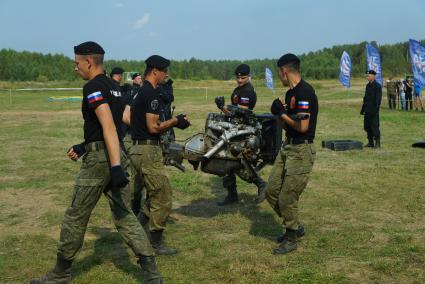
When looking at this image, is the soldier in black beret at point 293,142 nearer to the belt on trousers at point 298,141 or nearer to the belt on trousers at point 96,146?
the belt on trousers at point 298,141

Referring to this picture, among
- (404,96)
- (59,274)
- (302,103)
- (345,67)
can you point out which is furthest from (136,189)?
(345,67)

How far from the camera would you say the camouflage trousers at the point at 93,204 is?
4.46 metres

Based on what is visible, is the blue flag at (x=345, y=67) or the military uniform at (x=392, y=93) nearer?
the military uniform at (x=392, y=93)

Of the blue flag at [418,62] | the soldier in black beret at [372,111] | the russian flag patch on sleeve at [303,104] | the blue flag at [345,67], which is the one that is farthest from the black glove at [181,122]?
the blue flag at [345,67]

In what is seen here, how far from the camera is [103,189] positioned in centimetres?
455

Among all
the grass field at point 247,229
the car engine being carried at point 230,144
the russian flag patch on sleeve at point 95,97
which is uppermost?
the russian flag patch on sleeve at point 95,97

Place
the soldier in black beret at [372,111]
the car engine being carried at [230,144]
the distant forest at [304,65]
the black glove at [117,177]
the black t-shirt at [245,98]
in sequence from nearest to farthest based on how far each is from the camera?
1. the black glove at [117,177]
2. the car engine being carried at [230,144]
3. the black t-shirt at [245,98]
4. the soldier in black beret at [372,111]
5. the distant forest at [304,65]

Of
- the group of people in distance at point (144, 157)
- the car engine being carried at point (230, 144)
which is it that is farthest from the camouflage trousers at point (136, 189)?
the car engine being carried at point (230, 144)

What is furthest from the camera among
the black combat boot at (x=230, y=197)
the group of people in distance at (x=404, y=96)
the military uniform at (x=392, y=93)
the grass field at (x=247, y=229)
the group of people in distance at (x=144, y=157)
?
the military uniform at (x=392, y=93)

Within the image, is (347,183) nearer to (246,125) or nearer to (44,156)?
(246,125)

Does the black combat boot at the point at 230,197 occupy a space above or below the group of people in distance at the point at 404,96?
below

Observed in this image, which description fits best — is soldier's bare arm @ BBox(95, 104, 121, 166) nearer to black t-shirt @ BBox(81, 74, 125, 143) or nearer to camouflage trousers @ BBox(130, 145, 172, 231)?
black t-shirt @ BBox(81, 74, 125, 143)

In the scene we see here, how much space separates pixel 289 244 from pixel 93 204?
2.33 m

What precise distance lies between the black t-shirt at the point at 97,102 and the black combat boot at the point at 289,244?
233 cm
